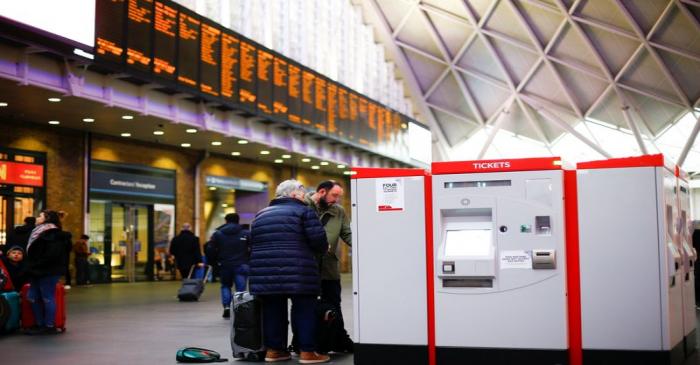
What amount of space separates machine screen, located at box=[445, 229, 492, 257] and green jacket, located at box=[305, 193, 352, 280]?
4.96 ft

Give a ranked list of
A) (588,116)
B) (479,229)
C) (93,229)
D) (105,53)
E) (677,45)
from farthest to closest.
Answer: (588,116) → (677,45) → (93,229) → (105,53) → (479,229)

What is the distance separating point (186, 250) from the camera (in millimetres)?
18078

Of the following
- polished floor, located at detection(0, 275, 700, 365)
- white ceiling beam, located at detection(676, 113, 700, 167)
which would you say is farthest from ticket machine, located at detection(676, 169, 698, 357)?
white ceiling beam, located at detection(676, 113, 700, 167)

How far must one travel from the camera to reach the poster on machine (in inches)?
276

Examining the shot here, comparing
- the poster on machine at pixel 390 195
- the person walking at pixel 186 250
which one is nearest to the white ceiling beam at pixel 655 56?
the person walking at pixel 186 250

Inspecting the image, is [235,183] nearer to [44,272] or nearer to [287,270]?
[44,272]

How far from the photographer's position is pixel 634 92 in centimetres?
3606

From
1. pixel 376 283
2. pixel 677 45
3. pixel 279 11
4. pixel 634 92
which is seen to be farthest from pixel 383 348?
pixel 634 92

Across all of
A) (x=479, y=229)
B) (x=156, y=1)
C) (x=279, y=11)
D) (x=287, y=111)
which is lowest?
(x=479, y=229)

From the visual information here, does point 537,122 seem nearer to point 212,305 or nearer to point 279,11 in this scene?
point 279,11

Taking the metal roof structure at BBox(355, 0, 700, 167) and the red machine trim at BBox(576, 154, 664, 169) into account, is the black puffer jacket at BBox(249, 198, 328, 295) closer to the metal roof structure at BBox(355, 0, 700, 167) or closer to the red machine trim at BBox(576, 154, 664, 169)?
the red machine trim at BBox(576, 154, 664, 169)

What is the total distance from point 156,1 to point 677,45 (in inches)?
856

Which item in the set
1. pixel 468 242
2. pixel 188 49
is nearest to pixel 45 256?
pixel 468 242

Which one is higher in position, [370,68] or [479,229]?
[370,68]
